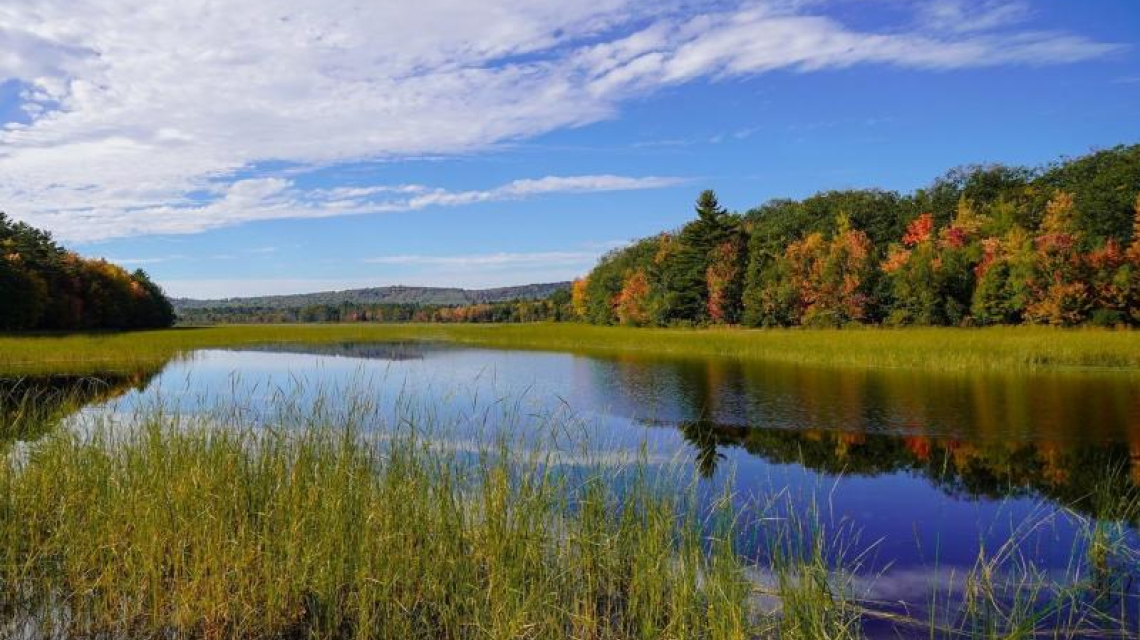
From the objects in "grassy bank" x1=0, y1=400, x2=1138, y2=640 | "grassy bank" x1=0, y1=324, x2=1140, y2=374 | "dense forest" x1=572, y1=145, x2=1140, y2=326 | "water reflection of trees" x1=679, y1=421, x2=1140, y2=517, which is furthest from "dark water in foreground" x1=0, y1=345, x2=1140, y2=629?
"dense forest" x1=572, y1=145, x2=1140, y2=326

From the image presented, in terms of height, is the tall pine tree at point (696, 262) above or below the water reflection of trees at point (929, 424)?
above

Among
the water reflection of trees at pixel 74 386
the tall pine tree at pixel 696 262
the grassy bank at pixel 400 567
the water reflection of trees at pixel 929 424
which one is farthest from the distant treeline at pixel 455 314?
the grassy bank at pixel 400 567

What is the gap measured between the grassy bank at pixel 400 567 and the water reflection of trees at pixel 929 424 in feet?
11.6

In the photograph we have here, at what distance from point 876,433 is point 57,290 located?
6920 cm

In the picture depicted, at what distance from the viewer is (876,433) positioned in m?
15.5

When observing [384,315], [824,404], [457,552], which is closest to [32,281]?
[824,404]

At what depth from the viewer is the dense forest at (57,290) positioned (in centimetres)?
5422

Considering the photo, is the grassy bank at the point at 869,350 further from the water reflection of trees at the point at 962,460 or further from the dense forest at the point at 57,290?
the dense forest at the point at 57,290

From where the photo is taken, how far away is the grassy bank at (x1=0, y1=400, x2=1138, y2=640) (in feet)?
17.9

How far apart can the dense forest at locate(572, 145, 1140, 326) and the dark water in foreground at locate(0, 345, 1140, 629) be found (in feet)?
69.7

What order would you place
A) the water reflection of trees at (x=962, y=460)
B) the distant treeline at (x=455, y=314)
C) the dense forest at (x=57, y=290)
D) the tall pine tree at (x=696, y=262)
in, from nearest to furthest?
1. the water reflection of trees at (x=962, y=460)
2. the dense forest at (x=57, y=290)
3. the tall pine tree at (x=696, y=262)
4. the distant treeline at (x=455, y=314)

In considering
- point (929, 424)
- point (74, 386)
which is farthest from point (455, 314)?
point (929, 424)

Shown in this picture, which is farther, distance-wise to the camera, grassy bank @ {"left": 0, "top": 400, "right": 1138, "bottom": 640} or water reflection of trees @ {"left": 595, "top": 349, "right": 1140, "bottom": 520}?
water reflection of trees @ {"left": 595, "top": 349, "right": 1140, "bottom": 520}

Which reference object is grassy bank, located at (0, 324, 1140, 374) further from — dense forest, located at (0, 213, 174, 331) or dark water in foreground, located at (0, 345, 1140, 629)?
dense forest, located at (0, 213, 174, 331)
